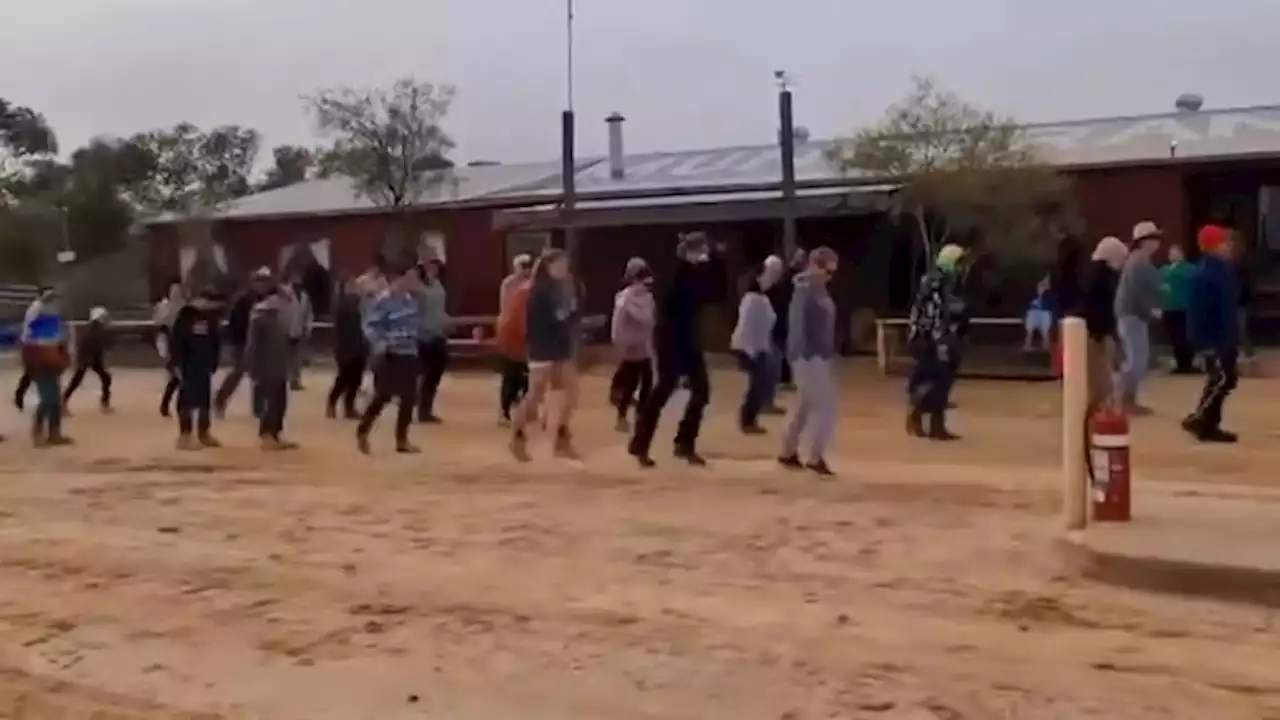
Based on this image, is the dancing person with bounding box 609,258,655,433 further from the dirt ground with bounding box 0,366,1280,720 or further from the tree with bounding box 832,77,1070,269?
the tree with bounding box 832,77,1070,269

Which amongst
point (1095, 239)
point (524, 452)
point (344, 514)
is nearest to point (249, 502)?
point (344, 514)

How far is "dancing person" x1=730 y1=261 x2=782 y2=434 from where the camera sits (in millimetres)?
16844

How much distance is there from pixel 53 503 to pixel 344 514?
2.48 m

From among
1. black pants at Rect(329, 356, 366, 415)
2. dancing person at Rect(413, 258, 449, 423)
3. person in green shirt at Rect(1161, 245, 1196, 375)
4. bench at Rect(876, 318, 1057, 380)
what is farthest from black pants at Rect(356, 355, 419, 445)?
person in green shirt at Rect(1161, 245, 1196, 375)

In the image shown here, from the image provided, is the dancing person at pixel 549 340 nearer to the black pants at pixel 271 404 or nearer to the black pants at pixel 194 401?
the black pants at pixel 271 404

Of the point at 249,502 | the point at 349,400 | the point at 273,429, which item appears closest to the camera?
the point at 249,502

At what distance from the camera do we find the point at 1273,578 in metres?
8.16

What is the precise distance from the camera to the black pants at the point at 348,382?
1883 centimetres

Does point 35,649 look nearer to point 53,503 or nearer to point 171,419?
point 53,503

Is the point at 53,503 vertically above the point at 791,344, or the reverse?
the point at 791,344

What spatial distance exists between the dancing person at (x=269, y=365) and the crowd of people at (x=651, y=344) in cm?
2

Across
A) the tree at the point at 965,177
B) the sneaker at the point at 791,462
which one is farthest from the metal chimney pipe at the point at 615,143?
the sneaker at the point at 791,462

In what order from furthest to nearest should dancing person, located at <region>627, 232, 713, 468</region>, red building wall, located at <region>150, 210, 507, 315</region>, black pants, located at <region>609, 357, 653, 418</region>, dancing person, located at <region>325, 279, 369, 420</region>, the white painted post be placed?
red building wall, located at <region>150, 210, 507, 315</region>
dancing person, located at <region>325, 279, 369, 420</region>
black pants, located at <region>609, 357, 653, 418</region>
dancing person, located at <region>627, 232, 713, 468</region>
the white painted post

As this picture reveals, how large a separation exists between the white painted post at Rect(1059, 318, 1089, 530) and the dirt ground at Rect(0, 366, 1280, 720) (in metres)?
0.26
